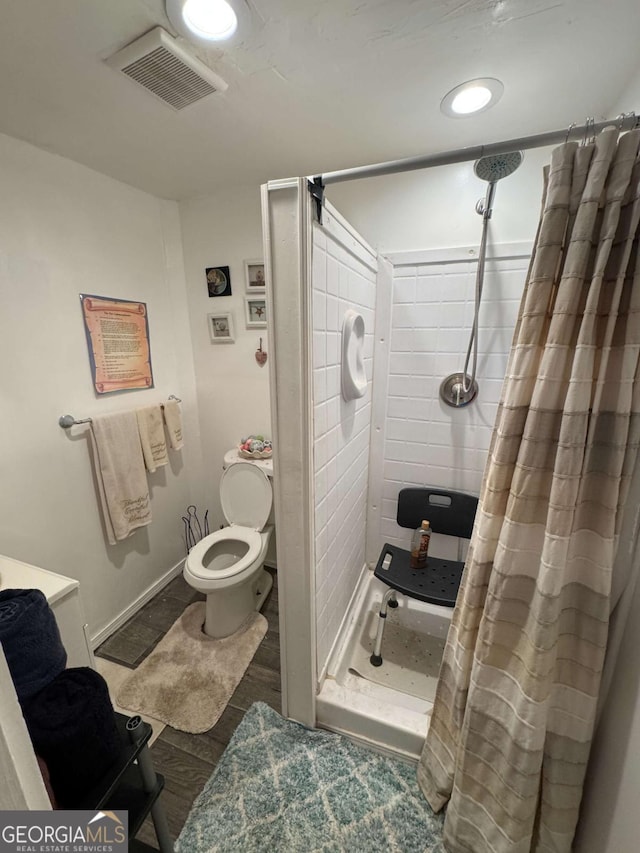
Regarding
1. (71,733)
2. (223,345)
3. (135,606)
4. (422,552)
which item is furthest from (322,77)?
(135,606)

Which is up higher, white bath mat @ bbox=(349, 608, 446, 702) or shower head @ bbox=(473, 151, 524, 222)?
shower head @ bbox=(473, 151, 524, 222)

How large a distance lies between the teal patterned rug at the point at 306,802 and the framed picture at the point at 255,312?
1.91 meters

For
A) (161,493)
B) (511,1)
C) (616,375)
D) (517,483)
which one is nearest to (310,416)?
(517,483)

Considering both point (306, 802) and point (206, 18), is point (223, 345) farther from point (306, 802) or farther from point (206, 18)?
point (306, 802)

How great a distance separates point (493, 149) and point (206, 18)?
0.80 meters

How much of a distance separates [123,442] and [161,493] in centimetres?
48

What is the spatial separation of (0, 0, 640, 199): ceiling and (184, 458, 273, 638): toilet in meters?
1.55

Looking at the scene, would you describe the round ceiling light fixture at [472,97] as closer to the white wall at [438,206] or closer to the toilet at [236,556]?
the white wall at [438,206]

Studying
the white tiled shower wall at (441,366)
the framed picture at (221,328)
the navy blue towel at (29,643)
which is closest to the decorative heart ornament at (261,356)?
the framed picture at (221,328)

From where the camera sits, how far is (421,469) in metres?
1.78

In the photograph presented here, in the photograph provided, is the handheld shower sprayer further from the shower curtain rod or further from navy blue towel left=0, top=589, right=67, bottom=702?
navy blue towel left=0, top=589, right=67, bottom=702

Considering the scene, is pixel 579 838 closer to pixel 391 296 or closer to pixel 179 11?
pixel 391 296

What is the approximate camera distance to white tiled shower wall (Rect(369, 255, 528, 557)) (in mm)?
1505

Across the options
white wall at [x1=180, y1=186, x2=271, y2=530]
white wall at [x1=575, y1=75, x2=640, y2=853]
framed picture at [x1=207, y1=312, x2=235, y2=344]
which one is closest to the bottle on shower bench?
white wall at [x1=575, y1=75, x2=640, y2=853]
